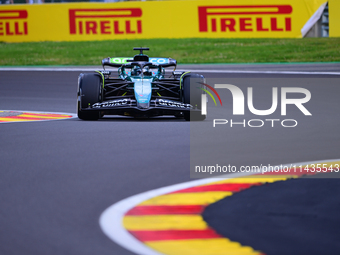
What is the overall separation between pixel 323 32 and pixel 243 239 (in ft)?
74.8

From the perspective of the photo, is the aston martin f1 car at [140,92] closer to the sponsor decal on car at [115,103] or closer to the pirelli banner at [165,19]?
the sponsor decal on car at [115,103]

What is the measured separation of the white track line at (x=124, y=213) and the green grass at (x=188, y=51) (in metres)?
16.4

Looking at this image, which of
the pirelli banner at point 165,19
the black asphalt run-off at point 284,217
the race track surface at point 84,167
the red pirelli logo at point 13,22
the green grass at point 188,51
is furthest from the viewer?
the red pirelli logo at point 13,22

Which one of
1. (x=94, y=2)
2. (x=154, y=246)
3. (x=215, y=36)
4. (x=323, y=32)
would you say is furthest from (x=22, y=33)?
(x=154, y=246)

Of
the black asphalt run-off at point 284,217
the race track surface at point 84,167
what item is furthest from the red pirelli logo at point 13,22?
the black asphalt run-off at point 284,217

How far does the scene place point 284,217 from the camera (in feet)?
13.8

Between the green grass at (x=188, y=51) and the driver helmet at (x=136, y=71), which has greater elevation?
the green grass at (x=188, y=51)

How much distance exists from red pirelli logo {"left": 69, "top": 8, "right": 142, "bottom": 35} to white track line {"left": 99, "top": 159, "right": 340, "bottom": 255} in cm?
2005

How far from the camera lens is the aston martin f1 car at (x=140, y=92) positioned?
30.4 ft

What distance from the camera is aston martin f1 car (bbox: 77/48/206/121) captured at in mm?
9266

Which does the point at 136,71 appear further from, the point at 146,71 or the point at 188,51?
the point at 188,51

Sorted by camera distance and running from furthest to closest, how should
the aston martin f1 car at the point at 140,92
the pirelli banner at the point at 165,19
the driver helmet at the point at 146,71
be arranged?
the pirelli banner at the point at 165,19, the driver helmet at the point at 146,71, the aston martin f1 car at the point at 140,92

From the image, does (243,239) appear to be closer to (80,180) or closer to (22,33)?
(80,180)

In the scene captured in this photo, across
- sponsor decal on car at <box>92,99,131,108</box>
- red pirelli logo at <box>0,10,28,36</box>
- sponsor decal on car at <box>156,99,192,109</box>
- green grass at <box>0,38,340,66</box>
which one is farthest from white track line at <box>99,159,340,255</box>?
red pirelli logo at <box>0,10,28,36</box>
